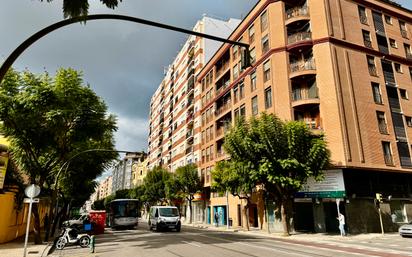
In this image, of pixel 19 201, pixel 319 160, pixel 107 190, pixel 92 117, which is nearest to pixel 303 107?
pixel 319 160

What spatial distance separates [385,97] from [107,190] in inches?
6933

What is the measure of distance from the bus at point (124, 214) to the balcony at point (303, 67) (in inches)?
837

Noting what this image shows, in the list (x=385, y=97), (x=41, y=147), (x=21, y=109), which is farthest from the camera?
(x=385, y=97)

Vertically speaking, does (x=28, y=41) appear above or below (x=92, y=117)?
below

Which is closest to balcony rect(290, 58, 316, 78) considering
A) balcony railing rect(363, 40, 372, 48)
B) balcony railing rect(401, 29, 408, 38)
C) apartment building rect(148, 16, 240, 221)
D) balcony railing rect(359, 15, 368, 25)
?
balcony railing rect(363, 40, 372, 48)

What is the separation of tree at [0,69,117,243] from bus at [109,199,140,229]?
42.3 feet

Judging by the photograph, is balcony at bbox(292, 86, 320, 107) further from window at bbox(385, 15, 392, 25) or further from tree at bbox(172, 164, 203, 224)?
tree at bbox(172, 164, 203, 224)

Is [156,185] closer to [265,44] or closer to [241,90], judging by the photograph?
[241,90]

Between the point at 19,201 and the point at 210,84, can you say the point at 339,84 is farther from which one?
the point at 19,201

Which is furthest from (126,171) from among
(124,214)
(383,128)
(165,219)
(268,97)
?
(383,128)

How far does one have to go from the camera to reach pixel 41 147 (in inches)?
783

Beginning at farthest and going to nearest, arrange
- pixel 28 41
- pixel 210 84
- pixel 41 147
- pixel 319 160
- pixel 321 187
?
pixel 210 84, pixel 321 187, pixel 319 160, pixel 41 147, pixel 28 41

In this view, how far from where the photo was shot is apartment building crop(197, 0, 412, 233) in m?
25.2

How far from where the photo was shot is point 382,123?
2839 cm
